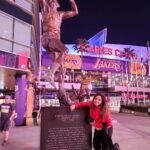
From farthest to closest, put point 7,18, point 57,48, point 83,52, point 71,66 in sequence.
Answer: point 83,52 < point 71,66 < point 7,18 < point 57,48

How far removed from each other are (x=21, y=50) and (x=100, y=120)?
462 inches

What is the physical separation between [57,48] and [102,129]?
5011 millimetres

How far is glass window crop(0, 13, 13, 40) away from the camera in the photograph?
53.1ft

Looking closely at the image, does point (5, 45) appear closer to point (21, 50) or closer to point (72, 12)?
point (21, 50)

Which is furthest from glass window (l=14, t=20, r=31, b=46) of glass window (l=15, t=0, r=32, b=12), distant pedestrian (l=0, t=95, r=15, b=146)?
distant pedestrian (l=0, t=95, r=15, b=146)

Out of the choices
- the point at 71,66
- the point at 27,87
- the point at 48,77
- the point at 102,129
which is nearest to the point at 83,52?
the point at 71,66

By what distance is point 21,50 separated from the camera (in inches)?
685

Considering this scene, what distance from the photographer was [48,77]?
11.3 meters

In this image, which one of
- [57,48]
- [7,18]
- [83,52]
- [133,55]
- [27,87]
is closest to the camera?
[57,48]

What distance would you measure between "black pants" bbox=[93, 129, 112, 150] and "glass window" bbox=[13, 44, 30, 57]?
1123 centimetres

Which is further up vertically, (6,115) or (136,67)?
(136,67)

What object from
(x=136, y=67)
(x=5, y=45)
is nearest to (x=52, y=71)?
(x=5, y=45)

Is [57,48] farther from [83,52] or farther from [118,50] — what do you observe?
[118,50]

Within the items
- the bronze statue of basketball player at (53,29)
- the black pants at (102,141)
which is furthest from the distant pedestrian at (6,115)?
the black pants at (102,141)
